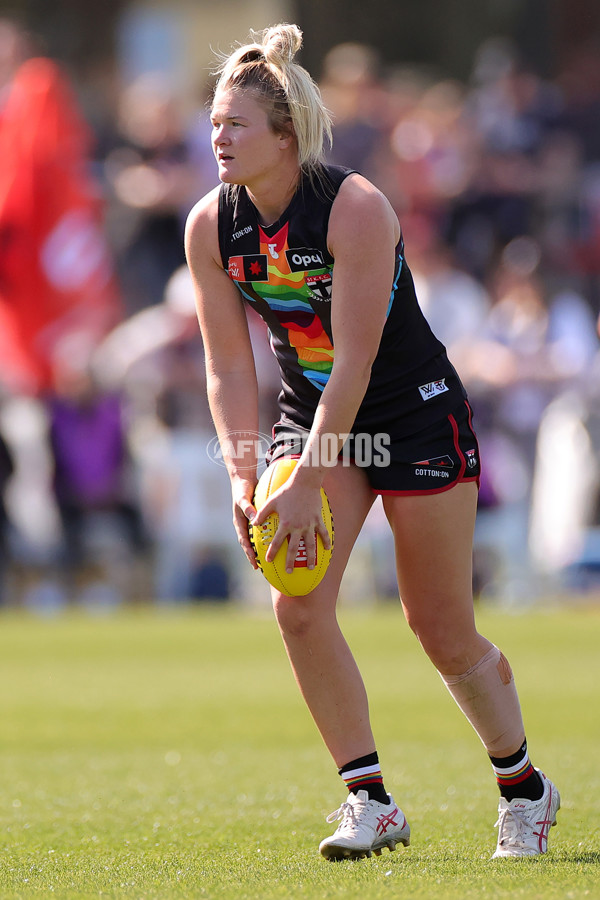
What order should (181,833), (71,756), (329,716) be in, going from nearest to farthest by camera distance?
(329,716), (181,833), (71,756)

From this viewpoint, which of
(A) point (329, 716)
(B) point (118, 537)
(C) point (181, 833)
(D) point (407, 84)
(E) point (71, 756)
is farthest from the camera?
(D) point (407, 84)

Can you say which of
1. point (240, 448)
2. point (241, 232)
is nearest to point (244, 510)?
point (240, 448)

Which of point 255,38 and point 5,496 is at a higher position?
point 255,38

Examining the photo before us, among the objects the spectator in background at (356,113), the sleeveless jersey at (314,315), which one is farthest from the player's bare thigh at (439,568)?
A: the spectator in background at (356,113)

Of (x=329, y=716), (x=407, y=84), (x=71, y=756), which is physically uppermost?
(x=407, y=84)

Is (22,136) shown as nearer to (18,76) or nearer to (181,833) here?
(18,76)

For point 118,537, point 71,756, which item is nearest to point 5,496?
point 118,537

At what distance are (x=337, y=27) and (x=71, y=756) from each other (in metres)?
14.6

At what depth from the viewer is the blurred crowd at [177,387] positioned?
12703 mm

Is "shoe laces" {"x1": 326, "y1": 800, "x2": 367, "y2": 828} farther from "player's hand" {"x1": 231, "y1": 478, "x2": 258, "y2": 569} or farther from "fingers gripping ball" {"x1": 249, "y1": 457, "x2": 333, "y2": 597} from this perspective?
"player's hand" {"x1": 231, "y1": 478, "x2": 258, "y2": 569}

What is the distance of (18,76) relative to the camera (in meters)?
13.1

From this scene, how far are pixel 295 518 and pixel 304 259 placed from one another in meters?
0.75

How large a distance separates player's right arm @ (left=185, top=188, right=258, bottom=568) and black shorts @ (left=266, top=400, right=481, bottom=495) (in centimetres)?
12

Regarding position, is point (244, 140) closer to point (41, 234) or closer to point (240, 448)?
point (240, 448)
